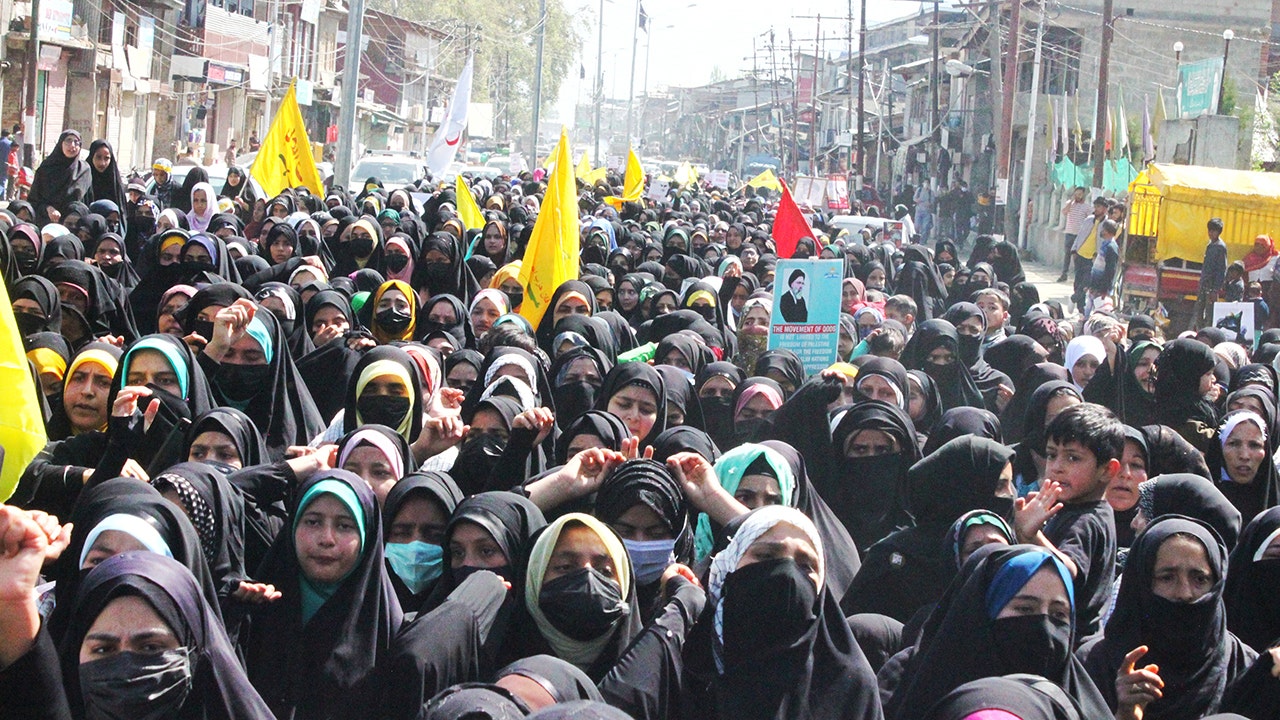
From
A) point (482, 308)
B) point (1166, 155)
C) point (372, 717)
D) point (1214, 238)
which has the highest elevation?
point (1166, 155)

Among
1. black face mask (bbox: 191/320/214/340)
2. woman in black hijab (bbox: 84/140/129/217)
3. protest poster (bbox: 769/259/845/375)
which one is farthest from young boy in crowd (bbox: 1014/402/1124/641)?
woman in black hijab (bbox: 84/140/129/217)

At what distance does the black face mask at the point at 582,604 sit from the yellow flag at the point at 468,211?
28.4 feet

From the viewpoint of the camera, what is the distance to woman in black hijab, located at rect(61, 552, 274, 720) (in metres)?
2.73

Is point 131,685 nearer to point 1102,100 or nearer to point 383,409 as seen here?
point 383,409

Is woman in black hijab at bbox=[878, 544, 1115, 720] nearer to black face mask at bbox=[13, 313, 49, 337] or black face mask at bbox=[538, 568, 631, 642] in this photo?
black face mask at bbox=[538, 568, 631, 642]

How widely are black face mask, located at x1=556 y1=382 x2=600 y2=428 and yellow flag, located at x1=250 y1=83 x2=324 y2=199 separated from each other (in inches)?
299

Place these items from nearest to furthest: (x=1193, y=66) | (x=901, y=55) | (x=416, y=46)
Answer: (x=1193, y=66), (x=901, y=55), (x=416, y=46)

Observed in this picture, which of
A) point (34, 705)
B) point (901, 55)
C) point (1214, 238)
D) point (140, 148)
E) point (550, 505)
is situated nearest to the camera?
point (34, 705)

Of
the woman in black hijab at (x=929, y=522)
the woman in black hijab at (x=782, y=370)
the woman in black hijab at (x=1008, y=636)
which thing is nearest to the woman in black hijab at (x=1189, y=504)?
the woman in black hijab at (x=929, y=522)

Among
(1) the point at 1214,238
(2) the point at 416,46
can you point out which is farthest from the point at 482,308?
(2) the point at 416,46

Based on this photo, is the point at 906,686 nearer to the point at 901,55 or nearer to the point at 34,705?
the point at 34,705

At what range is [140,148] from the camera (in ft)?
118

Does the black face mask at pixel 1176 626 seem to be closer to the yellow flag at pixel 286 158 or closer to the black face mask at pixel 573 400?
the black face mask at pixel 573 400

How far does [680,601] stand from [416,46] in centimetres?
5939
